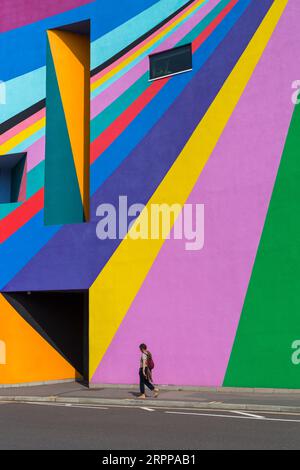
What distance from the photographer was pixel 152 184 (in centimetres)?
1856

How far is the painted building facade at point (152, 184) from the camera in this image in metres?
16.8

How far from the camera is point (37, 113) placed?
21328 mm

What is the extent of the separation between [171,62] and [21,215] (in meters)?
7.42

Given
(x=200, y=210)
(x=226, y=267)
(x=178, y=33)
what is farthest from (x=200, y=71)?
(x=226, y=267)

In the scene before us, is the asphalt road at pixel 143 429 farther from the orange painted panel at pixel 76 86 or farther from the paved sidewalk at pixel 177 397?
the orange painted panel at pixel 76 86

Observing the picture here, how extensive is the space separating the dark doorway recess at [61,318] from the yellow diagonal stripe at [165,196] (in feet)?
9.62

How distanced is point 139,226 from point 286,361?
242 inches

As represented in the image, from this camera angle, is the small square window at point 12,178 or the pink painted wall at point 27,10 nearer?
the pink painted wall at point 27,10

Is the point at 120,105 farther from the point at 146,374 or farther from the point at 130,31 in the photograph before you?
the point at 146,374

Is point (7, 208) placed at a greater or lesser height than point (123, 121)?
lesser

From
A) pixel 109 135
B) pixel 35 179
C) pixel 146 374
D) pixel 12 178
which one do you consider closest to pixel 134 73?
pixel 109 135

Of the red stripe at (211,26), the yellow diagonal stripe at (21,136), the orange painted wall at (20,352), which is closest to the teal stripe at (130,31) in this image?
the red stripe at (211,26)

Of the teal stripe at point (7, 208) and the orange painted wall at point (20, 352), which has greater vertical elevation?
the teal stripe at point (7, 208)

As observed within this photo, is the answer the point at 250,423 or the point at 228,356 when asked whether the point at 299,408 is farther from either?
the point at 228,356
